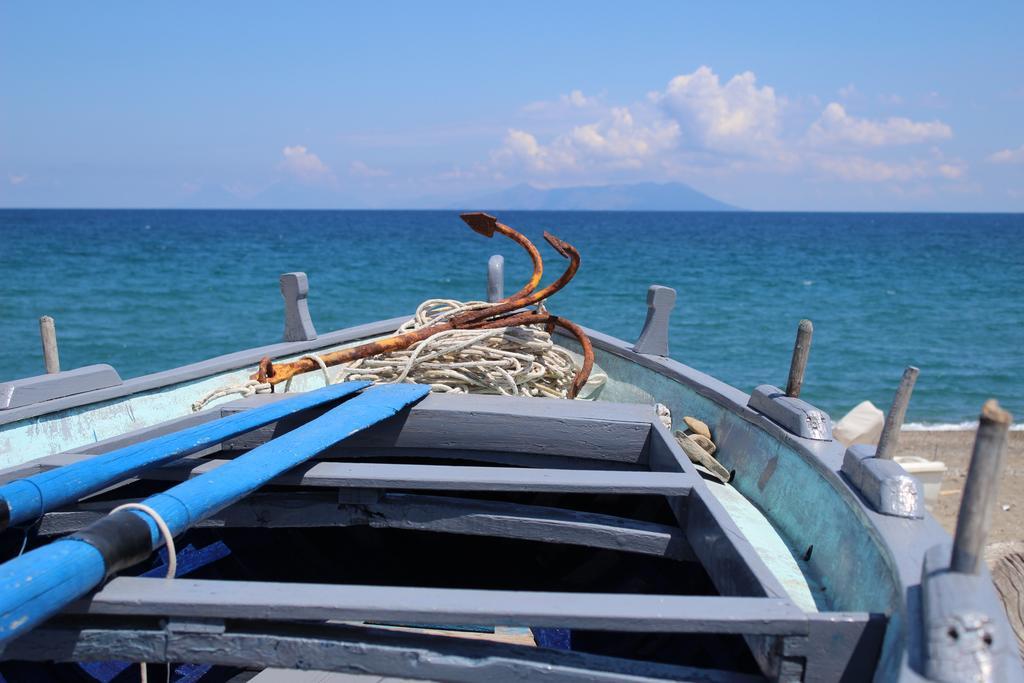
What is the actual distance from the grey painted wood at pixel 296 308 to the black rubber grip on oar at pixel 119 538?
9.64 feet

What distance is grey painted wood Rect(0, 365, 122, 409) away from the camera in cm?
296

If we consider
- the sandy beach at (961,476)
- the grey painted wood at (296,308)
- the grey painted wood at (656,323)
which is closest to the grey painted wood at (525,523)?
the grey painted wood at (656,323)

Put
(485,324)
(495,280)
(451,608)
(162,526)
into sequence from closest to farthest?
1. (451,608)
2. (162,526)
3. (485,324)
4. (495,280)

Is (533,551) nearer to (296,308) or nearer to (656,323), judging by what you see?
(656,323)

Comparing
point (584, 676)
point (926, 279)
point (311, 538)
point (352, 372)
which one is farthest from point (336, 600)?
point (926, 279)

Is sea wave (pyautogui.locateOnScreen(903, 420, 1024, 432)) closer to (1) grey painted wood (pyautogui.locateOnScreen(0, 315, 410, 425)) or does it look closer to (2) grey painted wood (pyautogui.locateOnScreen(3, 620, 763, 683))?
(1) grey painted wood (pyautogui.locateOnScreen(0, 315, 410, 425))

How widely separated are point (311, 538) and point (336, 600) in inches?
63.6

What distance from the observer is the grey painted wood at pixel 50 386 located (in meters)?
2.96

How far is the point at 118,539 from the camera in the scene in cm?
143

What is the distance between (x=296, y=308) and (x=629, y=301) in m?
20.1

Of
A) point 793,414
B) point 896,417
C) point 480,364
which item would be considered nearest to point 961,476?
point 793,414

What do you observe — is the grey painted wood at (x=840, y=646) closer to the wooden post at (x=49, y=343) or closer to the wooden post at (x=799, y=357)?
the wooden post at (x=799, y=357)

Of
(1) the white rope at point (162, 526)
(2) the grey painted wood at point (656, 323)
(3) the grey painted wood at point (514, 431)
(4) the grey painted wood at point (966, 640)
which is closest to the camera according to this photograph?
(4) the grey painted wood at point (966, 640)

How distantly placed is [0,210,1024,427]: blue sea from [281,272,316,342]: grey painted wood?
9.52 metres
